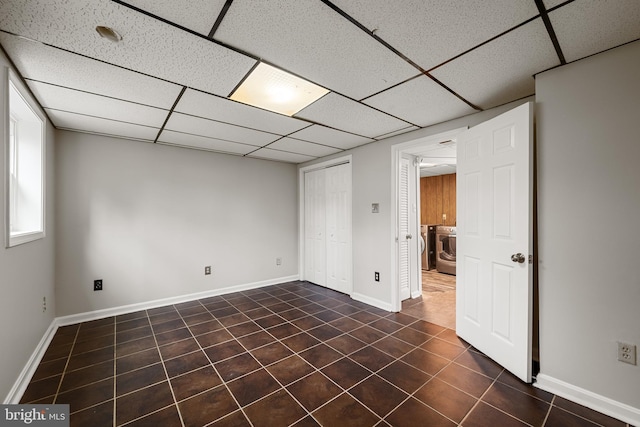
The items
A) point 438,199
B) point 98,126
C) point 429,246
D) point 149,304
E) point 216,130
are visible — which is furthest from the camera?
point 438,199

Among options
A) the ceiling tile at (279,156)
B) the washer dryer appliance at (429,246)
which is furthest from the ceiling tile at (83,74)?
the washer dryer appliance at (429,246)

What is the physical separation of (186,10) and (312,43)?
0.65 m

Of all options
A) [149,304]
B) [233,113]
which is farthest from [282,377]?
[149,304]

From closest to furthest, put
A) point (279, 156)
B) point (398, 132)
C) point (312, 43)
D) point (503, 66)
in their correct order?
point (312, 43) < point (503, 66) < point (398, 132) < point (279, 156)

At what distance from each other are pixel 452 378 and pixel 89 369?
2842 mm

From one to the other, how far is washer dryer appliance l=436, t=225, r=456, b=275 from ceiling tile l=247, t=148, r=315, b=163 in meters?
3.29

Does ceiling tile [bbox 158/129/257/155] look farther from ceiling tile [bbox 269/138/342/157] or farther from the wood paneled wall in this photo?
the wood paneled wall

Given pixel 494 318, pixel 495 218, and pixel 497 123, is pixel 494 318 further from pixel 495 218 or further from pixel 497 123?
pixel 497 123

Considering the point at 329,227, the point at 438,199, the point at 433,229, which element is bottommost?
the point at 433,229

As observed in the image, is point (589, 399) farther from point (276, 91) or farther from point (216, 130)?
point (216, 130)

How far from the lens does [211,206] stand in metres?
4.05

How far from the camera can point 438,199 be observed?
6.43m

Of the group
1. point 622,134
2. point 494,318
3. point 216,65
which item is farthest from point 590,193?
point 216,65

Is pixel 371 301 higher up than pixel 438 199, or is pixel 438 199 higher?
pixel 438 199
